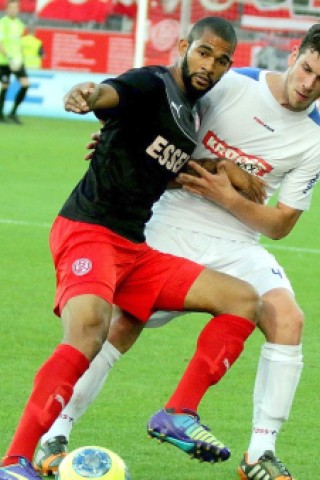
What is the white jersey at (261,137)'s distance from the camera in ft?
20.7

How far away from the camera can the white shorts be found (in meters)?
6.17

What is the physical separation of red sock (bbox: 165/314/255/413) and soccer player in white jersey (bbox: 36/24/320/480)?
0.82ft

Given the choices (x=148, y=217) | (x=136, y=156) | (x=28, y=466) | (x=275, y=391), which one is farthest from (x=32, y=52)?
(x=28, y=466)

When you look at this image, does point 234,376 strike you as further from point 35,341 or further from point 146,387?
point 35,341

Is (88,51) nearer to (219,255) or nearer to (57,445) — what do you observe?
(219,255)

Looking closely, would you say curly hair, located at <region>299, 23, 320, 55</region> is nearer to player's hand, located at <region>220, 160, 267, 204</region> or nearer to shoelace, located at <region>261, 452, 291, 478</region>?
→ player's hand, located at <region>220, 160, 267, 204</region>

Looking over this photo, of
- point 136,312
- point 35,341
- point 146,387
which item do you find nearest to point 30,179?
point 35,341

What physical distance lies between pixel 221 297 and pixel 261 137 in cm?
96

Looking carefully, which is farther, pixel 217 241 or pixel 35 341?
pixel 35 341

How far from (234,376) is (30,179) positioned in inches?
332

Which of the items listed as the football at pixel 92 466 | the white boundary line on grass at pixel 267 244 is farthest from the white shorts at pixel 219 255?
the white boundary line on grass at pixel 267 244

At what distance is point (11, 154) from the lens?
59.5 feet

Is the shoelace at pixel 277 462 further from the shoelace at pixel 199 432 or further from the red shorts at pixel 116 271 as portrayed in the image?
the red shorts at pixel 116 271

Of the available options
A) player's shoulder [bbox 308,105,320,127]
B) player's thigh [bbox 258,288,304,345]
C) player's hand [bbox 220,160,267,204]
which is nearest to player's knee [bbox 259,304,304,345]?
player's thigh [bbox 258,288,304,345]
